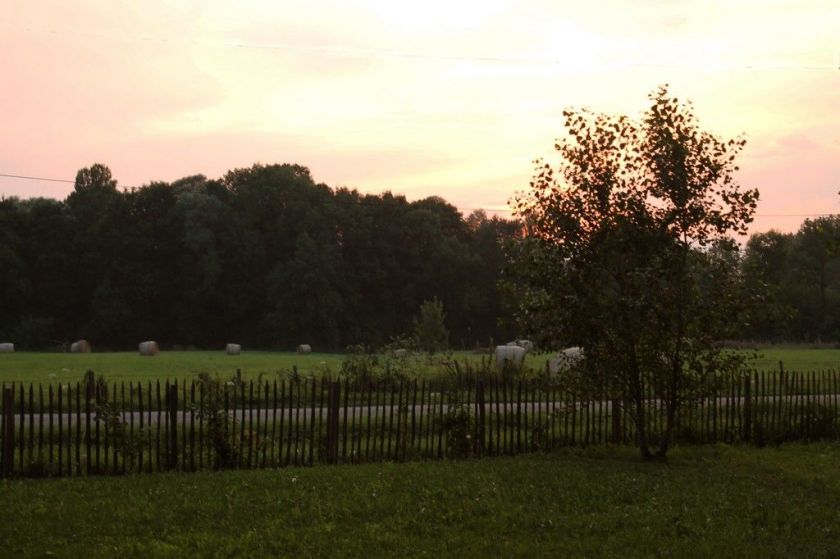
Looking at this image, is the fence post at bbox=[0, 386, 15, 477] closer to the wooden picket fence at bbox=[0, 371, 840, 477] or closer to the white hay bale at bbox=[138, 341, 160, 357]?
the wooden picket fence at bbox=[0, 371, 840, 477]

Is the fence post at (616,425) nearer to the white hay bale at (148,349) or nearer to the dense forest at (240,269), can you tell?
the white hay bale at (148,349)

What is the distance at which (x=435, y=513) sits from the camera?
38.5 feet

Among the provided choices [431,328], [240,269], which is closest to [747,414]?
[431,328]

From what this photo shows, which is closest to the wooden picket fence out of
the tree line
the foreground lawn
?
the foreground lawn

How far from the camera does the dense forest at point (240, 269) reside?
249ft

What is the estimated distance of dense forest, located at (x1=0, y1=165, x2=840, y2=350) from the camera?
7581 cm

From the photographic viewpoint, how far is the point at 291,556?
9875 mm

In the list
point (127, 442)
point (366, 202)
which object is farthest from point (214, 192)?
point (127, 442)

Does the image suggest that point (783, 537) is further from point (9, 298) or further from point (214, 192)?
point (214, 192)

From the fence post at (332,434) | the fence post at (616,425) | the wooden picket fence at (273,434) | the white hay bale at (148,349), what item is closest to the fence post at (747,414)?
the wooden picket fence at (273,434)

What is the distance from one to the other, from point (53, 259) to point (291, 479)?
6784 cm

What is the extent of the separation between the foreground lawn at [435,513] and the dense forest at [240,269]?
61394 millimetres

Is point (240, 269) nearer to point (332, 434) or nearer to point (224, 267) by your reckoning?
point (224, 267)

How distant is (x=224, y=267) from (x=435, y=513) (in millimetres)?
70838
